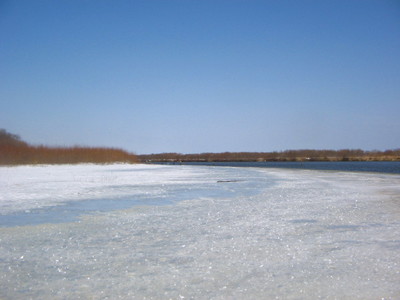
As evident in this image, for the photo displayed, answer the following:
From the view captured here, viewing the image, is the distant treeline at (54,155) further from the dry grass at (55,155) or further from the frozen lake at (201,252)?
the frozen lake at (201,252)

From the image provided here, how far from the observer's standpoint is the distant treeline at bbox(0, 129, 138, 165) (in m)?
23.9

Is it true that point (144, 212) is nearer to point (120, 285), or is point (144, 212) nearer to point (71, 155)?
point (120, 285)

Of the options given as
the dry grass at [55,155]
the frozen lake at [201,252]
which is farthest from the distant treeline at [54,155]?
the frozen lake at [201,252]

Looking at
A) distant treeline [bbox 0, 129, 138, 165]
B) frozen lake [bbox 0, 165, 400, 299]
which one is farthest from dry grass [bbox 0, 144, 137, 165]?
frozen lake [bbox 0, 165, 400, 299]

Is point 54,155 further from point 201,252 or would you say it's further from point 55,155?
point 201,252

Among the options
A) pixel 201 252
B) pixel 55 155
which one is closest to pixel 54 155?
pixel 55 155

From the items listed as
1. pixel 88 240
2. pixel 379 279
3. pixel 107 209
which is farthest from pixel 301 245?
pixel 107 209

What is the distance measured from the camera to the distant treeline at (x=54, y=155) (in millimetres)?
23859

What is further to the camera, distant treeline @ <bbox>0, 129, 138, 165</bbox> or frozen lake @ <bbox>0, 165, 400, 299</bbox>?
distant treeline @ <bbox>0, 129, 138, 165</bbox>

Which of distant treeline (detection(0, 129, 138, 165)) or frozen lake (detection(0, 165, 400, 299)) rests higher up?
distant treeline (detection(0, 129, 138, 165))

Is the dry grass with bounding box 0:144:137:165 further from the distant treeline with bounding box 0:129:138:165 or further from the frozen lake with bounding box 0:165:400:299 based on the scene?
the frozen lake with bounding box 0:165:400:299

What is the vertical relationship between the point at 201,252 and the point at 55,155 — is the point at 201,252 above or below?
below

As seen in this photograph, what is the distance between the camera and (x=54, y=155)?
25875mm

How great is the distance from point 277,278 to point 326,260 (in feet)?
1.94
